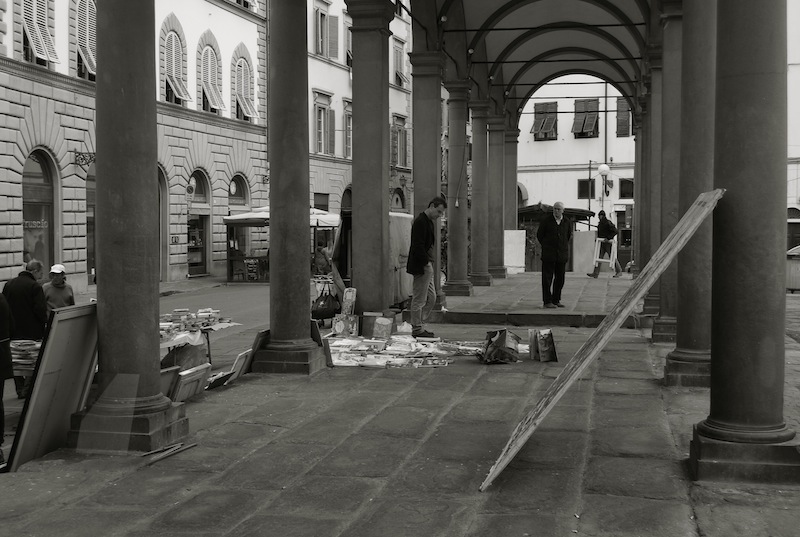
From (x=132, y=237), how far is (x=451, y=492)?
244 centimetres

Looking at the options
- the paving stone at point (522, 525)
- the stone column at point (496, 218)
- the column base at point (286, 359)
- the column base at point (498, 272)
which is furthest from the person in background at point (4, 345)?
the column base at point (498, 272)

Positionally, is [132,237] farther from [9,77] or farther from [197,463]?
[9,77]

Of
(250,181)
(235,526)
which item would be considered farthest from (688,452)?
(250,181)

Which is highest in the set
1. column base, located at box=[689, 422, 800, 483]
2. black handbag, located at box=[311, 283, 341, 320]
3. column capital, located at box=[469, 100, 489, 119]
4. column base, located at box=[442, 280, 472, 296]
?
column capital, located at box=[469, 100, 489, 119]

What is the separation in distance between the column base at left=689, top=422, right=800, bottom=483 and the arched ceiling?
10621mm

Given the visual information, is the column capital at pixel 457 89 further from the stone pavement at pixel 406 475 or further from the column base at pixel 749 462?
the column base at pixel 749 462

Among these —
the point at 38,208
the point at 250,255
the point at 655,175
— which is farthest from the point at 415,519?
the point at 250,255

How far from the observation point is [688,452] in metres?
5.51

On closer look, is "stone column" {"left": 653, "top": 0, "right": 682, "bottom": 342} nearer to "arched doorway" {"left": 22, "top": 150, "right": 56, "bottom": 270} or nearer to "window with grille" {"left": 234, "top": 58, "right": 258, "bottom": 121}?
"arched doorway" {"left": 22, "top": 150, "right": 56, "bottom": 270}

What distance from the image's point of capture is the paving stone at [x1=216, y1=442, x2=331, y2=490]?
4.99m

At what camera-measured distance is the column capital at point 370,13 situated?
10922 mm

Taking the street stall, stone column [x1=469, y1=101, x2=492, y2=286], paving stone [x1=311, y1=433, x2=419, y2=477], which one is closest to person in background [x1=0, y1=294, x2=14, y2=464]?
paving stone [x1=311, y1=433, x2=419, y2=477]

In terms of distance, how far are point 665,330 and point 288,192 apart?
4388 millimetres

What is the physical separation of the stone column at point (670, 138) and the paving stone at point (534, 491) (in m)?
5.16
